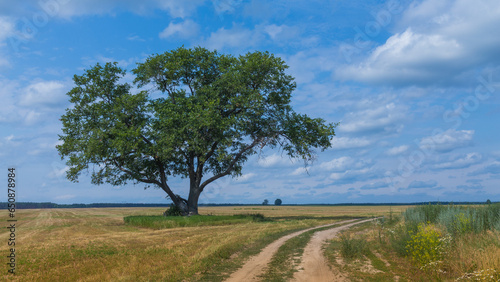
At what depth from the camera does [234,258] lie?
15.6m

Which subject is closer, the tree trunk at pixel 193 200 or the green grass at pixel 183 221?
the green grass at pixel 183 221

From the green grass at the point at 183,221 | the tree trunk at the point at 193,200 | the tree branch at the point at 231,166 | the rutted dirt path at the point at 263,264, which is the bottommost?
the green grass at the point at 183,221

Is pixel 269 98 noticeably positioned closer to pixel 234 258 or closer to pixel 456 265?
pixel 234 258

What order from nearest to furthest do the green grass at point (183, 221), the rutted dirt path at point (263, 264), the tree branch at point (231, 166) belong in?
the rutted dirt path at point (263, 264)
the green grass at point (183, 221)
the tree branch at point (231, 166)

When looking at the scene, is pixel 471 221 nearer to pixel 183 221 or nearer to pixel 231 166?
pixel 183 221

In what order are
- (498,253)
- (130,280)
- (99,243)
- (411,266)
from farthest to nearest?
1. (99,243)
2. (411,266)
3. (130,280)
4. (498,253)

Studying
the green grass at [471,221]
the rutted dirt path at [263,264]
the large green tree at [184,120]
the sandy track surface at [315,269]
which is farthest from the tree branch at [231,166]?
the green grass at [471,221]

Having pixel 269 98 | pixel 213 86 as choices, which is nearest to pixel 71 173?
pixel 213 86

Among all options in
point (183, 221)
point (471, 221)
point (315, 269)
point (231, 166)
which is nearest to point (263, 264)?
point (315, 269)

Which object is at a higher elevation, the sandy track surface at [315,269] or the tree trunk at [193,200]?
the tree trunk at [193,200]

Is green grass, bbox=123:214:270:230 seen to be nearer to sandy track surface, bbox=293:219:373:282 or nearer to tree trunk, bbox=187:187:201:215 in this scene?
tree trunk, bbox=187:187:201:215

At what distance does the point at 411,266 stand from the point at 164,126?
27.7m

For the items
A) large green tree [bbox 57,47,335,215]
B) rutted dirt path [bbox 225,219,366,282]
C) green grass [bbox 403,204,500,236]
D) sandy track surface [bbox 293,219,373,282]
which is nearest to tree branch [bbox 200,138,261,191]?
large green tree [bbox 57,47,335,215]

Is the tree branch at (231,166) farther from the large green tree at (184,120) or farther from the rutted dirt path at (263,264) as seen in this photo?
the rutted dirt path at (263,264)
